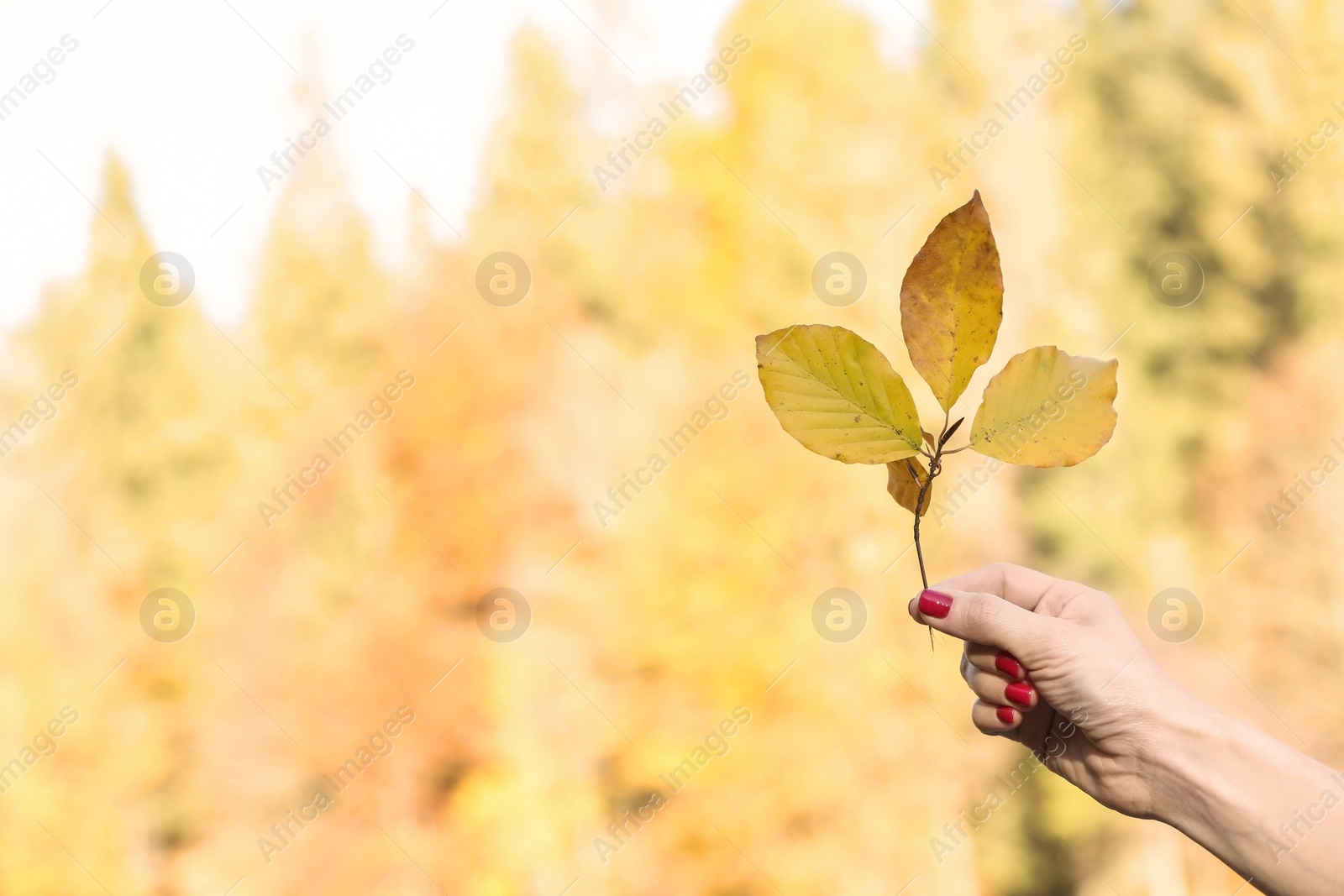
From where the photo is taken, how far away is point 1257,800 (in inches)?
50.4

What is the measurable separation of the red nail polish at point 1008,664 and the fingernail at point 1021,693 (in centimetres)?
2

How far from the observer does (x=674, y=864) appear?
8.27 m

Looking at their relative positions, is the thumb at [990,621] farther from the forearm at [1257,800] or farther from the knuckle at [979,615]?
the forearm at [1257,800]

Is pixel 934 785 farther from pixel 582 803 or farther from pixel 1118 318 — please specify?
pixel 1118 318

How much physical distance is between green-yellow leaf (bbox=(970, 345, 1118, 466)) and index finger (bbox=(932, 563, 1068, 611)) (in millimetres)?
386

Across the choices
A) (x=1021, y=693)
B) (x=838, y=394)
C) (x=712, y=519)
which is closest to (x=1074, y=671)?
(x=1021, y=693)

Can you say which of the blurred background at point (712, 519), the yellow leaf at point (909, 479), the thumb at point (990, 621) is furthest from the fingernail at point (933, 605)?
the blurred background at point (712, 519)

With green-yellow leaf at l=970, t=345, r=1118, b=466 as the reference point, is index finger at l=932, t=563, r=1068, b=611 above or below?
below

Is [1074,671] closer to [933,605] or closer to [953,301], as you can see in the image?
[933,605]

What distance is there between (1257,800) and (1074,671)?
0.27 metres

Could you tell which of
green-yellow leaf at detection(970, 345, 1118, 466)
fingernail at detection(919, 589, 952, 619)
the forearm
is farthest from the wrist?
green-yellow leaf at detection(970, 345, 1118, 466)

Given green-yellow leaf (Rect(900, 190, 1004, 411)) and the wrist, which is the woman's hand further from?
green-yellow leaf (Rect(900, 190, 1004, 411))

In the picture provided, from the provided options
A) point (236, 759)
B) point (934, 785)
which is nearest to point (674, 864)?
point (934, 785)

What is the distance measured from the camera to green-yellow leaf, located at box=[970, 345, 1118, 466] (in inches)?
43.6
